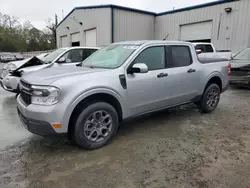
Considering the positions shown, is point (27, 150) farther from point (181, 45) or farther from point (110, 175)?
point (181, 45)

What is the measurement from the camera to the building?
12.1 metres

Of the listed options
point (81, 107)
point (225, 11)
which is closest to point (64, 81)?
point (81, 107)

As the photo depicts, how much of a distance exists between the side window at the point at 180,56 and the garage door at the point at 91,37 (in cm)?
1296

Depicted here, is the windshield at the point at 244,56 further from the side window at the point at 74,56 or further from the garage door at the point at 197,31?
the side window at the point at 74,56

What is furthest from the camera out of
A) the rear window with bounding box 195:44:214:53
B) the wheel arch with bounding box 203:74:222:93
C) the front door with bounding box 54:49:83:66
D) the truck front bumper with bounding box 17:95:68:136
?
the rear window with bounding box 195:44:214:53

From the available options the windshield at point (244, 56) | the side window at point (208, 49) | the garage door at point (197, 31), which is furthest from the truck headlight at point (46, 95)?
the garage door at point (197, 31)

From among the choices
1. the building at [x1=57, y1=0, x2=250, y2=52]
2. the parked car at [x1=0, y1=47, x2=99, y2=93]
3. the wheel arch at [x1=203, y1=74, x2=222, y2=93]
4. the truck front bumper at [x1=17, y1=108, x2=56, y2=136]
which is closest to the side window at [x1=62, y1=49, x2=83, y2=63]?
the parked car at [x1=0, y1=47, x2=99, y2=93]

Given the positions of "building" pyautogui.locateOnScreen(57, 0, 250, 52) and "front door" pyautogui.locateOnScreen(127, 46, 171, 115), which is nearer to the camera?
"front door" pyautogui.locateOnScreen(127, 46, 171, 115)

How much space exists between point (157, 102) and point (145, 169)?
4.89 feet

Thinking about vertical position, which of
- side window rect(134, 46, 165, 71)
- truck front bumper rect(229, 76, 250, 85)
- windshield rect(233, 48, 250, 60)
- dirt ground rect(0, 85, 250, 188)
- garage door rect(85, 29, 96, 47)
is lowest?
dirt ground rect(0, 85, 250, 188)

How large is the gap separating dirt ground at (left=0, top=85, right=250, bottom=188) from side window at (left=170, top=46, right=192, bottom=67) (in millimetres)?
1279

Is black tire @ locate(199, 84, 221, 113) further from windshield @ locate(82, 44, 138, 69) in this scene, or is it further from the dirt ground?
windshield @ locate(82, 44, 138, 69)

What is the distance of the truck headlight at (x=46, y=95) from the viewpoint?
9.09 feet

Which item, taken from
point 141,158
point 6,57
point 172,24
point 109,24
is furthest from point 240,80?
point 6,57
